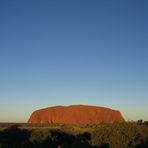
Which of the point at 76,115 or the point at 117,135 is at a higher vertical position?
the point at 76,115

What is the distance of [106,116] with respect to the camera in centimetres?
16975

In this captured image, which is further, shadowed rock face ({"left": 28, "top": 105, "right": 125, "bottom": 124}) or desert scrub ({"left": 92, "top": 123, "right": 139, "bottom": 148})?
shadowed rock face ({"left": 28, "top": 105, "right": 125, "bottom": 124})

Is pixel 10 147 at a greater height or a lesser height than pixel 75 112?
lesser

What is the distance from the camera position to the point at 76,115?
555 ft

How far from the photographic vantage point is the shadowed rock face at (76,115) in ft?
553

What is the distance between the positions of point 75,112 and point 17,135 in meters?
124

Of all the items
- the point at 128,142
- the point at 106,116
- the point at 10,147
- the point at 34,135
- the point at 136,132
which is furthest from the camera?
the point at 106,116

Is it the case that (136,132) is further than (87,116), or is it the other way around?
(87,116)

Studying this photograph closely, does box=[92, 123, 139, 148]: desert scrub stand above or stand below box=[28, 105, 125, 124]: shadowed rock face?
below

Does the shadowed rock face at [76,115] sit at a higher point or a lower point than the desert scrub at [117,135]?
higher

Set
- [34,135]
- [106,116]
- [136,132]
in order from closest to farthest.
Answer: [136,132]
[34,135]
[106,116]

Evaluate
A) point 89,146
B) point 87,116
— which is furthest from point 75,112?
point 89,146

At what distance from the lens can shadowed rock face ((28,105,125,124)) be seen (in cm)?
16850

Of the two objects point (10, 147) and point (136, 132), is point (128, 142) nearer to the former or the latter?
point (136, 132)
